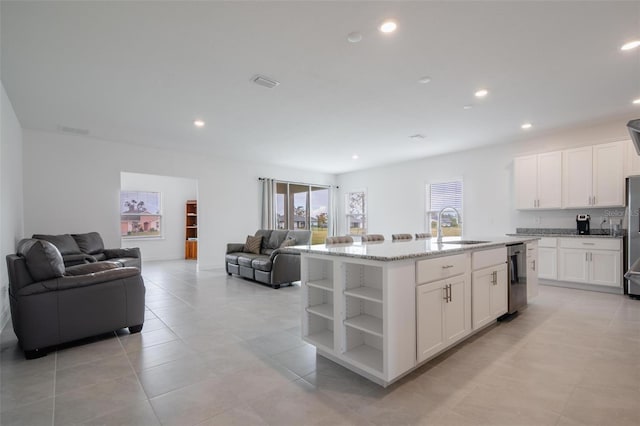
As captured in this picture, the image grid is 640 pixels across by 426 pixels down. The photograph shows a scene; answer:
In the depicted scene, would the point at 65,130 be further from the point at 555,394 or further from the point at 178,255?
the point at 555,394

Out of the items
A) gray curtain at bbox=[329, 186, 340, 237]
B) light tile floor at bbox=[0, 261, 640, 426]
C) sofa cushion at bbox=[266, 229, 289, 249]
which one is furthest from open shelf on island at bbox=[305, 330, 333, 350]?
gray curtain at bbox=[329, 186, 340, 237]

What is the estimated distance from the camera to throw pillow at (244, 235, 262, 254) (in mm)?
6362

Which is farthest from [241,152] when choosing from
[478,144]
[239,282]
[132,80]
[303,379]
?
[303,379]

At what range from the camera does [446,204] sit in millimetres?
7258

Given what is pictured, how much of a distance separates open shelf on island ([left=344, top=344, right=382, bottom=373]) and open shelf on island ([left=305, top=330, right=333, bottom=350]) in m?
0.20

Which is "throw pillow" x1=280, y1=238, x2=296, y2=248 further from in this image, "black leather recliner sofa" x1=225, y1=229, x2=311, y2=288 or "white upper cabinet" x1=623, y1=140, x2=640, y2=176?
"white upper cabinet" x1=623, y1=140, x2=640, y2=176

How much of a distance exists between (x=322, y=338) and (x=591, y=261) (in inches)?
188

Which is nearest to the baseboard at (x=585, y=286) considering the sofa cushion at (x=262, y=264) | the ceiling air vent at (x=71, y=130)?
the sofa cushion at (x=262, y=264)

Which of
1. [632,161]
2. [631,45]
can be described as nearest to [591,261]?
[632,161]

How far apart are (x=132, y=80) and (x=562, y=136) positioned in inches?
265

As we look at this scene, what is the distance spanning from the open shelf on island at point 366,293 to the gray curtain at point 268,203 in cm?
606

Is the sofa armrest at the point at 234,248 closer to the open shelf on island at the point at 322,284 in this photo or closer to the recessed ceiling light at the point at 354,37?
the open shelf on island at the point at 322,284

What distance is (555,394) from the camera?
2.00m

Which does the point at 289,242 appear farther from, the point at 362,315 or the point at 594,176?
the point at 594,176
